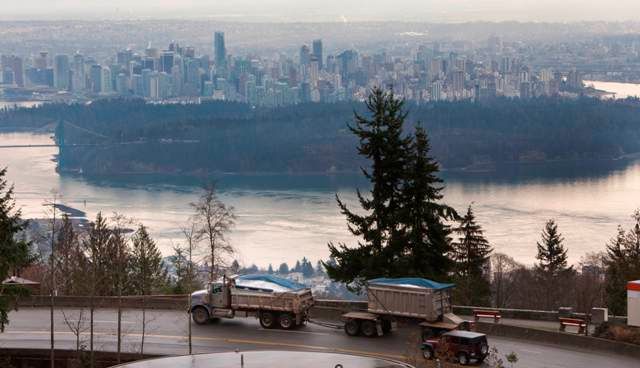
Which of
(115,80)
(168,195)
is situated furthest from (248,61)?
(168,195)

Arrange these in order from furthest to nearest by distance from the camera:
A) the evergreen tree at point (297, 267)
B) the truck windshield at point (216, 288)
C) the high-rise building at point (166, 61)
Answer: the high-rise building at point (166, 61) → the evergreen tree at point (297, 267) → the truck windshield at point (216, 288)

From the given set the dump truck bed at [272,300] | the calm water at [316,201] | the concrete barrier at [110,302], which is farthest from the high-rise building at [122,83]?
the dump truck bed at [272,300]

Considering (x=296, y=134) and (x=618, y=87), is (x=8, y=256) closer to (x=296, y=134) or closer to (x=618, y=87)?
(x=296, y=134)

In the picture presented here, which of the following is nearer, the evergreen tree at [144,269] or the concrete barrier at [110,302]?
the concrete barrier at [110,302]

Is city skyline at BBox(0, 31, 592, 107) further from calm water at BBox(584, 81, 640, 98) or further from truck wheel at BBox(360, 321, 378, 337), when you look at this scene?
truck wheel at BBox(360, 321, 378, 337)

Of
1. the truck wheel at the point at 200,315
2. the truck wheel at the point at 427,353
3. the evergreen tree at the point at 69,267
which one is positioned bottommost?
the evergreen tree at the point at 69,267

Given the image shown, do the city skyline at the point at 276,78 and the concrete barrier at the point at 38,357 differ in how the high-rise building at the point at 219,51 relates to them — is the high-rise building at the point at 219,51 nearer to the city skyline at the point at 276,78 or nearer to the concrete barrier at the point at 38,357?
the city skyline at the point at 276,78

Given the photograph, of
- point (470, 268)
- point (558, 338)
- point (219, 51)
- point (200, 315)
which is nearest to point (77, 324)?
point (200, 315)
